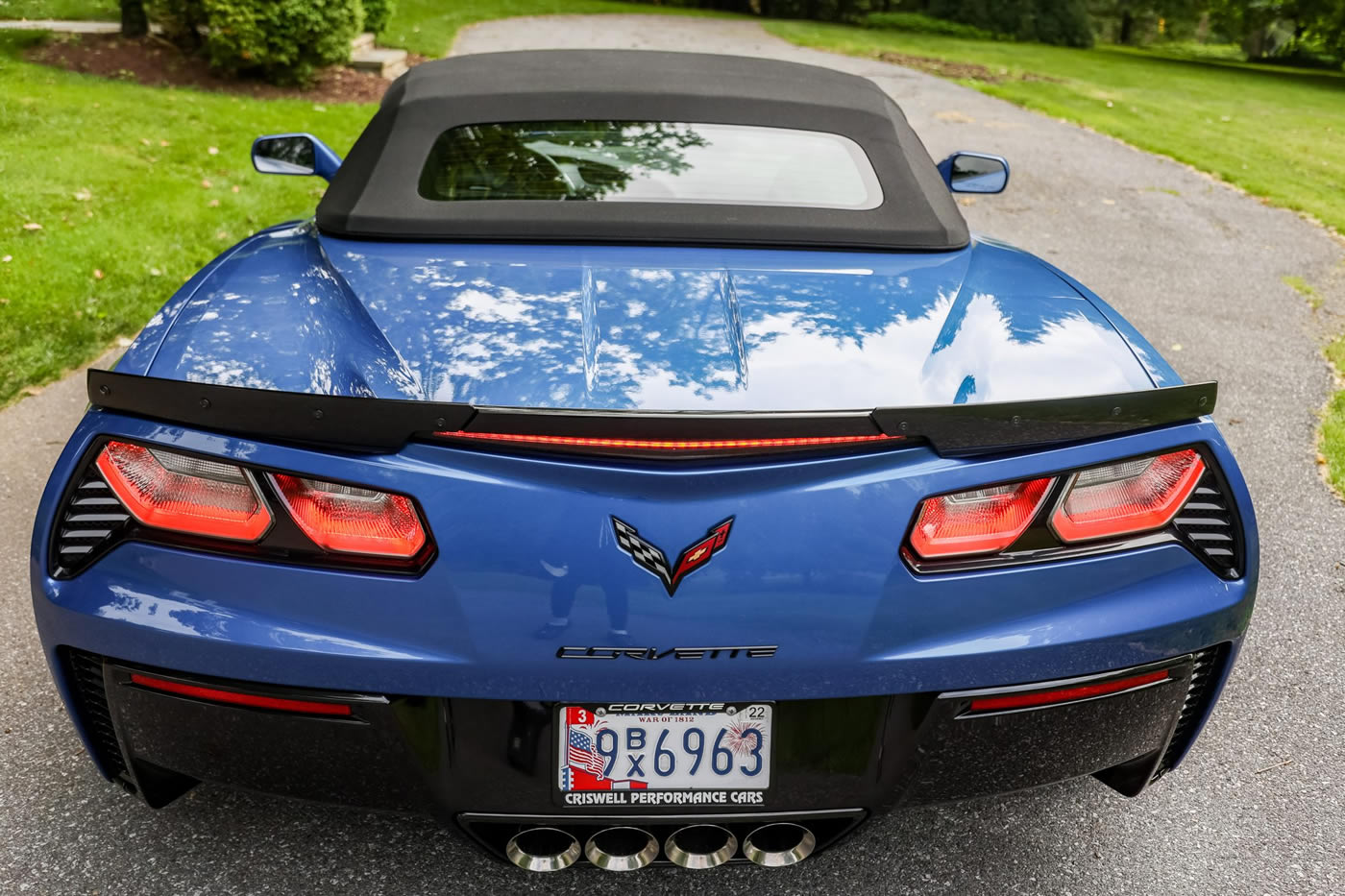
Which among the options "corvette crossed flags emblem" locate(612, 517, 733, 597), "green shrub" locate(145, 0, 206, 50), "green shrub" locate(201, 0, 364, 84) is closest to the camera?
"corvette crossed flags emblem" locate(612, 517, 733, 597)

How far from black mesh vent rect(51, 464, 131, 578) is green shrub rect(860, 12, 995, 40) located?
26.8 metres

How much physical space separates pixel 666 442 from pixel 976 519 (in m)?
0.49

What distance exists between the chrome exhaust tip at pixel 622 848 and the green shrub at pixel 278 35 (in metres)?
10.0

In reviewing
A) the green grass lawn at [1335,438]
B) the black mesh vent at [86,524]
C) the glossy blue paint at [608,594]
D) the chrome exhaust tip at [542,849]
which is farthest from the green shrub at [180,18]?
the chrome exhaust tip at [542,849]

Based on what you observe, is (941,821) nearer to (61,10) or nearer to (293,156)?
(293,156)

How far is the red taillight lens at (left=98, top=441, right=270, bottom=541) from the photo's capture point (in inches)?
66.4

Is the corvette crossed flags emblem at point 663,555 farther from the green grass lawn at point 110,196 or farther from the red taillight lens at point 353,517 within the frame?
the green grass lawn at point 110,196

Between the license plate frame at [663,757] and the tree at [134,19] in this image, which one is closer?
the license plate frame at [663,757]

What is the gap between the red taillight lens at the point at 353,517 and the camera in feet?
5.39

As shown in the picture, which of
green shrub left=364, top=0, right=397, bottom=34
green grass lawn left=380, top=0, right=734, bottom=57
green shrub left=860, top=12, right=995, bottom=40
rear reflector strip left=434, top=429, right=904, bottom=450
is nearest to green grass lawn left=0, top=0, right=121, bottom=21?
green shrub left=364, top=0, right=397, bottom=34

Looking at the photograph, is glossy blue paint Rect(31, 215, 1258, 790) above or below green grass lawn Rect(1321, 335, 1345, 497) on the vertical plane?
above

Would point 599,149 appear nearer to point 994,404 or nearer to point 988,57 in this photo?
point 994,404

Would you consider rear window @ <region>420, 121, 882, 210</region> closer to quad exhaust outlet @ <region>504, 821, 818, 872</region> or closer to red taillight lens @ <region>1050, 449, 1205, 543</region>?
red taillight lens @ <region>1050, 449, 1205, 543</region>

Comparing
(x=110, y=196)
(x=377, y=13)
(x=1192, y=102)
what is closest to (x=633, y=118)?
(x=110, y=196)
